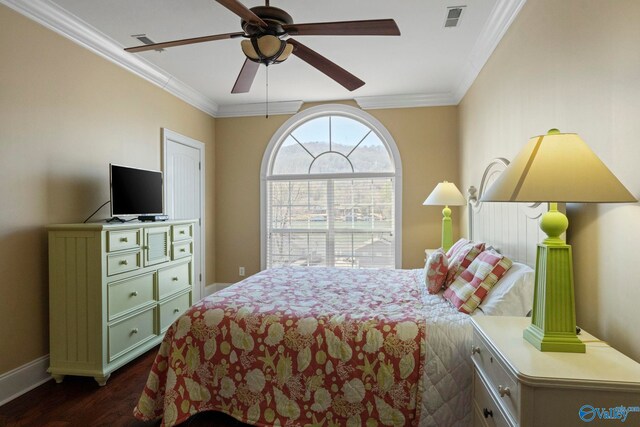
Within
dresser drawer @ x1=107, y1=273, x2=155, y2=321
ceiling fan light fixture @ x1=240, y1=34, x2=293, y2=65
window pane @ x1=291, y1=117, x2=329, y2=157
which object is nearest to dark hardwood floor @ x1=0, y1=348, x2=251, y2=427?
dresser drawer @ x1=107, y1=273, x2=155, y2=321

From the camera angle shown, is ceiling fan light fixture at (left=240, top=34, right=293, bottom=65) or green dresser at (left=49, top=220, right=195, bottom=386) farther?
green dresser at (left=49, top=220, right=195, bottom=386)

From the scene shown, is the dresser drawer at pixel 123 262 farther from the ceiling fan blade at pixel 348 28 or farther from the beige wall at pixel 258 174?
the beige wall at pixel 258 174

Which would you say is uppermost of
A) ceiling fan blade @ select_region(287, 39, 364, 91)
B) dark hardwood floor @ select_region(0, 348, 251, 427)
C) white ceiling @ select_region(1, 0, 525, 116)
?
white ceiling @ select_region(1, 0, 525, 116)

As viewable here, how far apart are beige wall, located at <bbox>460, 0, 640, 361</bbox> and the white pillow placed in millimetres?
203

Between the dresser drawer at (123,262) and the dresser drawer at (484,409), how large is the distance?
2.43 meters

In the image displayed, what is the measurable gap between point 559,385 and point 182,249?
3160mm

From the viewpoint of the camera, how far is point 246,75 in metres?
2.42

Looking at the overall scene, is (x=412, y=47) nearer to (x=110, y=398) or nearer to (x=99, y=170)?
(x=99, y=170)

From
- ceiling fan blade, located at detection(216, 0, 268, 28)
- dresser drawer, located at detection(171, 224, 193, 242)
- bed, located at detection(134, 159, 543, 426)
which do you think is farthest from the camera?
dresser drawer, located at detection(171, 224, 193, 242)

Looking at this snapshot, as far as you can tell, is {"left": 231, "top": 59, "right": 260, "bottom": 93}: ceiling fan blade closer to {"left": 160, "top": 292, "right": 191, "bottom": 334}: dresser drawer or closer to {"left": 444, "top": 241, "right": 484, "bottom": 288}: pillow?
{"left": 444, "top": 241, "right": 484, "bottom": 288}: pillow

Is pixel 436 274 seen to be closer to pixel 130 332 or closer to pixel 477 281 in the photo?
pixel 477 281

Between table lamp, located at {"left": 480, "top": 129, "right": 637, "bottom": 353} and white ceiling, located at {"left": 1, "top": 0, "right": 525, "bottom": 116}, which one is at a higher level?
white ceiling, located at {"left": 1, "top": 0, "right": 525, "bottom": 116}

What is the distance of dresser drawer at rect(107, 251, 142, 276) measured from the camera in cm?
248

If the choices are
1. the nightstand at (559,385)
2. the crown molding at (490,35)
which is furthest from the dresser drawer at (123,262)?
the crown molding at (490,35)
